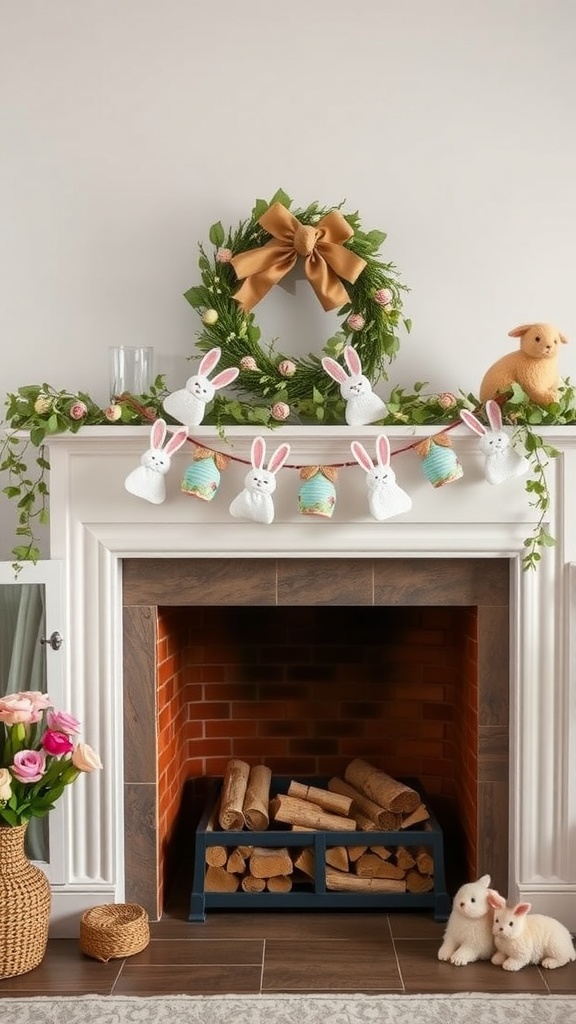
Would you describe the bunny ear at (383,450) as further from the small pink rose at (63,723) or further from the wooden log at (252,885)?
the wooden log at (252,885)

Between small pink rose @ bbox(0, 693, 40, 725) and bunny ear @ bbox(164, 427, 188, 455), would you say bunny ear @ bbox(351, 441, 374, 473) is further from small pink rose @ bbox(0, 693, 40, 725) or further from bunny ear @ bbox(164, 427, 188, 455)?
small pink rose @ bbox(0, 693, 40, 725)

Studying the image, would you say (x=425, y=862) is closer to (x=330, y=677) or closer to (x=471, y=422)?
(x=330, y=677)

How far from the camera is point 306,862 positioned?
2838 mm

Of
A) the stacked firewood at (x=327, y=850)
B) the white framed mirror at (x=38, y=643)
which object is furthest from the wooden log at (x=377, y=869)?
the white framed mirror at (x=38, y=643)

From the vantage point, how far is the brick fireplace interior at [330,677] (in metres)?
2.73

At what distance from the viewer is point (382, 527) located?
2.68 meters

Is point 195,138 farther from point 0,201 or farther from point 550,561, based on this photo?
point 550,561

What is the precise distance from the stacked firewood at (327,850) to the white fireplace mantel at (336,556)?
0.30 m

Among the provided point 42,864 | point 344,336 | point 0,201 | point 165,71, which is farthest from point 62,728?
point 165,71

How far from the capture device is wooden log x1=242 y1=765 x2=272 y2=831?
2.85 meters

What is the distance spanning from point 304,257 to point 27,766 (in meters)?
1.56

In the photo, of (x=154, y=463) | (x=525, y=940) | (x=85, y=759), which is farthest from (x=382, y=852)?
(x=154, y=463)

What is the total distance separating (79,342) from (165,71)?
0.84 metres

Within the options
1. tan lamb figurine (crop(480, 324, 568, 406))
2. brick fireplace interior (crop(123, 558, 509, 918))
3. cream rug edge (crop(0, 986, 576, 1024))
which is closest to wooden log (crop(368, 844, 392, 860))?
brick fireplace interior (crop(123, 558, 509, 918))
